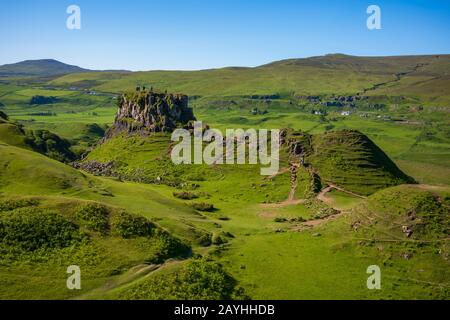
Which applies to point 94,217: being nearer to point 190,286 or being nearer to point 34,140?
point 190,286

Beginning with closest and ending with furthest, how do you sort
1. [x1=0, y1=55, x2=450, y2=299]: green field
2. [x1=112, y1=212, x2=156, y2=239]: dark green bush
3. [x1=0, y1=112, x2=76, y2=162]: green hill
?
[x1=0, y1=55, x2=450, y2=299]: green field
[x1=112, y1=212, x2=156, y2=239]: dark green bush
[x1=0, y1=112, x2=76, y2=162]: green hill

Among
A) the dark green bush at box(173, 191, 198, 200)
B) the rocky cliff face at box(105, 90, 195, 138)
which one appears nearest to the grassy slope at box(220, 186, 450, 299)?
the dark green bush at box(173, 191, 198, 200)

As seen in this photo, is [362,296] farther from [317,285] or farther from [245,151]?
[245,151]

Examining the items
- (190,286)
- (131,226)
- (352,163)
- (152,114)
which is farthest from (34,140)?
(190,286)

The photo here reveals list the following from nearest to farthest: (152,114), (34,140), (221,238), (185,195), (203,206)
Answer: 1. (221,238)
2. (203,206)
3. (185,195)
4. (34,140)
5. (152,114)

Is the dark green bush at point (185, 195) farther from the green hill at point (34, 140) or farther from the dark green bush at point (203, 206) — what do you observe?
the green hill at point (34, 140)

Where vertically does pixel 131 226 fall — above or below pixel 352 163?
below

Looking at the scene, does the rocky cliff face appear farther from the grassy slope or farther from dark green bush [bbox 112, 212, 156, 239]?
dark green bush [bbox 112, 212, 156, 239]

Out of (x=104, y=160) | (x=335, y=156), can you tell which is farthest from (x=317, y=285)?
(x=104, y=160)

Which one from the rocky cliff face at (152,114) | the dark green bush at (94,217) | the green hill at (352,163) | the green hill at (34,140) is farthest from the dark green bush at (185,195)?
the rocky cliff face at (152,114)
